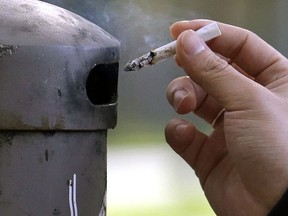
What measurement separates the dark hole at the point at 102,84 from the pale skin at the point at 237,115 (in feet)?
0.25

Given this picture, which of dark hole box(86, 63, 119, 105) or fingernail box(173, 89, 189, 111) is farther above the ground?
dark hole box(86, 63, 119, 105)

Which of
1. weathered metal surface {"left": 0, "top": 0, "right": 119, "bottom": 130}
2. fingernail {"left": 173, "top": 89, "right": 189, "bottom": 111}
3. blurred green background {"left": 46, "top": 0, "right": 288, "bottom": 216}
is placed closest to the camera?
weathered metal surface {"left": 0, "top": 0, "right": 119, "bottom": 130}

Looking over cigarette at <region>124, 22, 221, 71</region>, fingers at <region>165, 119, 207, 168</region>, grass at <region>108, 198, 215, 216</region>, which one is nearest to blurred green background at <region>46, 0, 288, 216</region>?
grass at <region>108, 198, 215, 216</region>

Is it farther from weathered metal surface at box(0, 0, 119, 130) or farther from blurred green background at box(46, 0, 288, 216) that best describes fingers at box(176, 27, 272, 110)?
blurred green background at box(46, 0, 288, 216)

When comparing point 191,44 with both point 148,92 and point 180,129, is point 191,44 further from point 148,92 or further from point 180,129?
point 148,92

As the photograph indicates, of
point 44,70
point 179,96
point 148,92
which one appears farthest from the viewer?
point 148,92

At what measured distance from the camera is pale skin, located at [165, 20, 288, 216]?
2.08 feet

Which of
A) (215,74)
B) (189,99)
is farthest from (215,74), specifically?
(189,99)

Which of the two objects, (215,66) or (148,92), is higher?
(215,66)

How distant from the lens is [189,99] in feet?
2.44

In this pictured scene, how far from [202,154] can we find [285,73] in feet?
0.50

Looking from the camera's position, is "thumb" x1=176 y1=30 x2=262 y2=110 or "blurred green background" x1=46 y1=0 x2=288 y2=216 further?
"blurred green background" x1=46 y1=0 x2=288 y2=216

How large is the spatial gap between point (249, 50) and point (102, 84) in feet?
0.61

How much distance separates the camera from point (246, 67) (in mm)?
771
